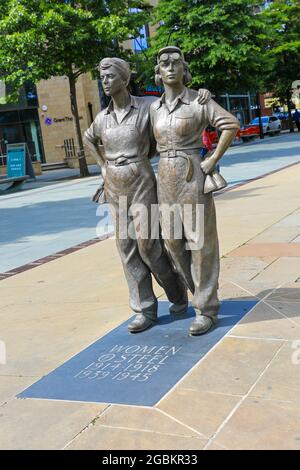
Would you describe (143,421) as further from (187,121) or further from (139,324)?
(187,121)

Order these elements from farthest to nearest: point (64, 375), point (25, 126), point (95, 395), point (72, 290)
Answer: point (25, 126) → point (72, 290) → point (64, 375) → point (95, 395)

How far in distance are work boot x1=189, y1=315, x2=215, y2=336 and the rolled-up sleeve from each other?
145cm

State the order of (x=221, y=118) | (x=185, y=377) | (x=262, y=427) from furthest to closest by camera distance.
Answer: (x=221, y=118)
(x=185, y=377)
(x=262, y=427)

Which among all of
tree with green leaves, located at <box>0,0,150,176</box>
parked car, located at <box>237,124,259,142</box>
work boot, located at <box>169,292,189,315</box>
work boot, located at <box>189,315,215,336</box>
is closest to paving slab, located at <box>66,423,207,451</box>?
work boot, located at <box>189,315,215,336</box>

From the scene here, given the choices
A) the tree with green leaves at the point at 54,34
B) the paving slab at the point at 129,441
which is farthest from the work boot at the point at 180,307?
the tree with green leaves at the point at 54,34

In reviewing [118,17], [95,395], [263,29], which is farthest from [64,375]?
[263,29]

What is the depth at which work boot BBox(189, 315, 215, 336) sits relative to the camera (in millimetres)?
4703

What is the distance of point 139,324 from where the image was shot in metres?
4.98

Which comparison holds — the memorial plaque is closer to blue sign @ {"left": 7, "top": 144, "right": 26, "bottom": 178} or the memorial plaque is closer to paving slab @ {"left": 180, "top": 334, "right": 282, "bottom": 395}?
paving slab @ {"left": 180, "top": 334, "right": 282, "bottom": 395}

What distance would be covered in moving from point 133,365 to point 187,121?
5.90 feet

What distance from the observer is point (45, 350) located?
4.89 metres

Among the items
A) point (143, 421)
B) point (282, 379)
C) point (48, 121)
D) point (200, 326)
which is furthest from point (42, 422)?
point (48, 121)

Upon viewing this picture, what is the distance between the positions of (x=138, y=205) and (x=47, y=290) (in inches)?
100.0
